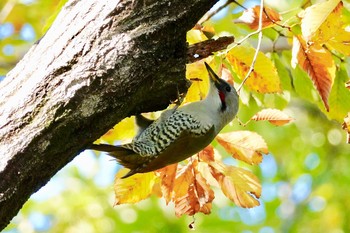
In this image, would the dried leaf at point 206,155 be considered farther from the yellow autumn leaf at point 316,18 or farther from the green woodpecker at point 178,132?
the yellow autumn leaf at point 316,18

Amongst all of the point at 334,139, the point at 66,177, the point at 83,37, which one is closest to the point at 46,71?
the point at 83,37

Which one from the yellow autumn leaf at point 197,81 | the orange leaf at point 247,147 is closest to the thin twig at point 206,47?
the yellow autumn leaf at point 197,81

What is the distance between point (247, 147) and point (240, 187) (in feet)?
0.71

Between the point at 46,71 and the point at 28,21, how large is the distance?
5.27 metres

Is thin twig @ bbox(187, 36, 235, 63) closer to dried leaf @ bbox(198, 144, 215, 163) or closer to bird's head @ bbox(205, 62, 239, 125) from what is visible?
dried leaf @ bbox(198, 144, 215, 163)

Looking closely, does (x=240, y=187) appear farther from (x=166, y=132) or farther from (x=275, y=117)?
(x=166, y=132)

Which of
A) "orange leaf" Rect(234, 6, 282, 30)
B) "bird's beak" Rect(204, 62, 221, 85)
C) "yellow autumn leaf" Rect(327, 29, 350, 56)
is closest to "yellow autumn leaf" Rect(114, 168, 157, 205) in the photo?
"bird's beak" Rect(204, 62, 221, 85)

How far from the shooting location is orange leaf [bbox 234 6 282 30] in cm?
354

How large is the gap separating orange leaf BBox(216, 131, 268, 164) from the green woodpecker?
0.45 ft

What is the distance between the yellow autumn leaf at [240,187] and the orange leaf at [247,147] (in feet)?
0.29

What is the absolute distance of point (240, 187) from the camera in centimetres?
355

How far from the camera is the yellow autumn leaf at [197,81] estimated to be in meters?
3.75

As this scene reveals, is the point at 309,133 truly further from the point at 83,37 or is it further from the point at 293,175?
the point at 83,37

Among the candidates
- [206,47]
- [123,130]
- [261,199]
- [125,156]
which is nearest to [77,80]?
[206,47]
